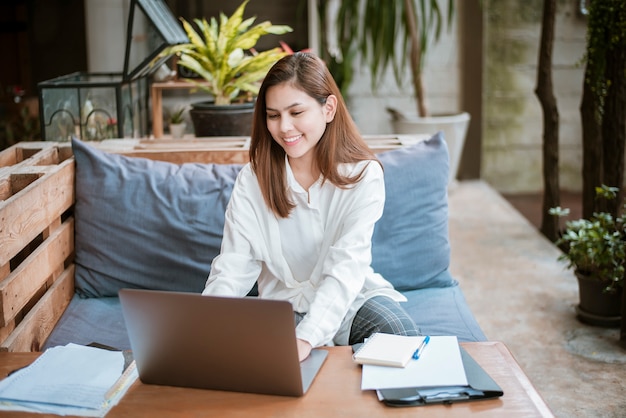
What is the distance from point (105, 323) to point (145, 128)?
4.75 ft

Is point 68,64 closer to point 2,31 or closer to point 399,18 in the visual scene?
point 2,31

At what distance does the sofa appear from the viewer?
2283mm

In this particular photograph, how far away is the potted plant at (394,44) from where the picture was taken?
489 centimetres

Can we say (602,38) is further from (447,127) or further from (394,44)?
(394,44)

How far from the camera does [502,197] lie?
5270 mm

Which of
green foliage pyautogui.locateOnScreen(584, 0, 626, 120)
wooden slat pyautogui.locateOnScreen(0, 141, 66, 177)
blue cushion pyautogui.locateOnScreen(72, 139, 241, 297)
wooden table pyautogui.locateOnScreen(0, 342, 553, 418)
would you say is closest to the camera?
wooden table pyautogui.locateOnScreen(0, 342, 553, 418)

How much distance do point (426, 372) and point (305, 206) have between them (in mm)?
681

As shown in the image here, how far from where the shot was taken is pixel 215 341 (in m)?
1.34

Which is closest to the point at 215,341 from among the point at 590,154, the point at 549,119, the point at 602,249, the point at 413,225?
the point at 413,225

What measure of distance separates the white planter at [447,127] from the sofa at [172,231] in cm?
263

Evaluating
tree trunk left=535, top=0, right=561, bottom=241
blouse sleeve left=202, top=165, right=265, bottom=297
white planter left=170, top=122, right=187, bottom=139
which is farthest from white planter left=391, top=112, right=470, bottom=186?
blouse sleeve left=202, top=165, right=265, bottom=297

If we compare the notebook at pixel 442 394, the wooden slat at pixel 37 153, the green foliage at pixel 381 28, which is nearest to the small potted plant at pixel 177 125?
the wooden slat at pixel 37 153

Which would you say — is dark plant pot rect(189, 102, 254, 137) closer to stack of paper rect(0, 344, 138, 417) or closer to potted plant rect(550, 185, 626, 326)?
potted plant rect(550, 185, 626, 326)

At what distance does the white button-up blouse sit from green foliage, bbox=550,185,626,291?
1.22 m
